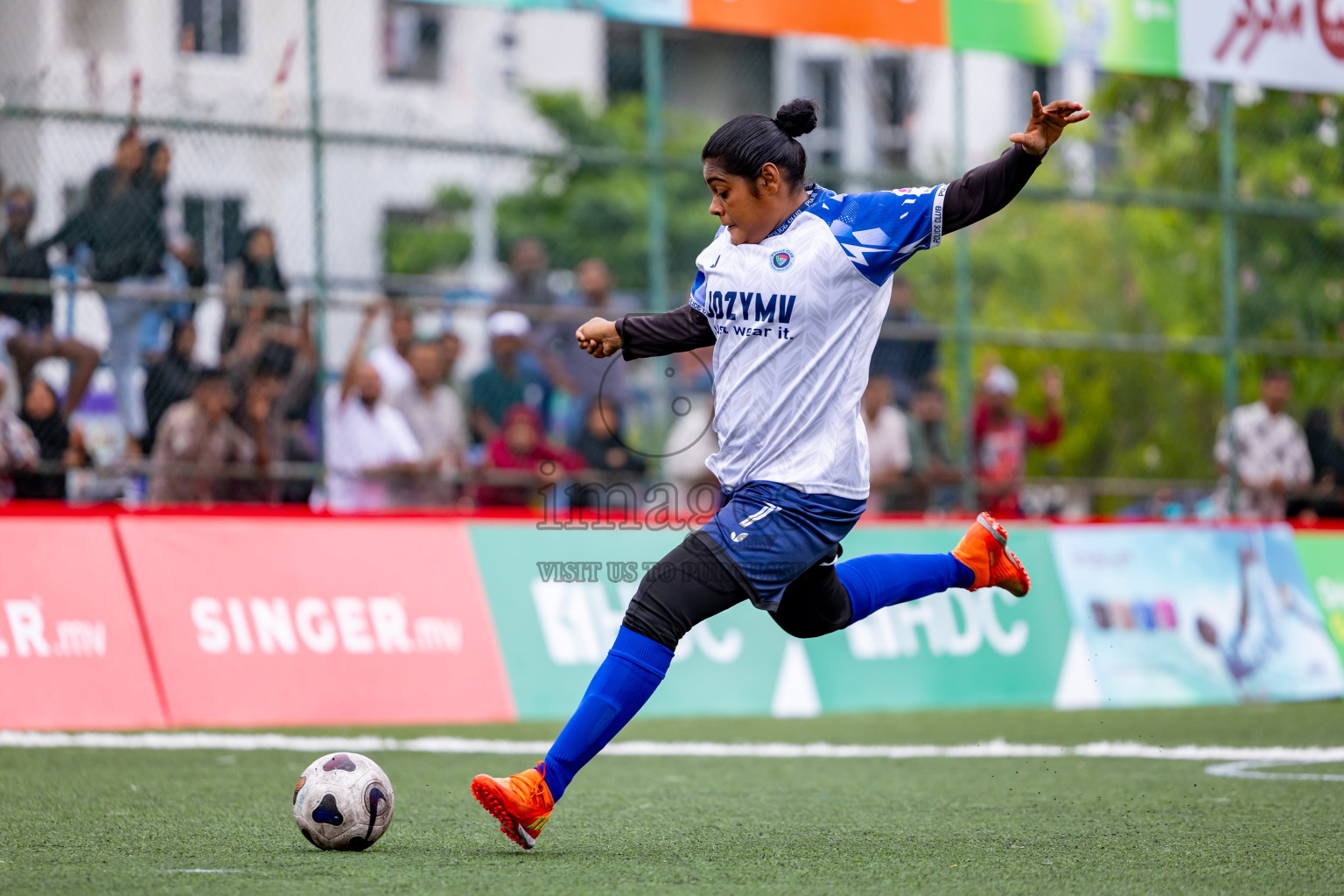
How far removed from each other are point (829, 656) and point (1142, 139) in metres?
8.52

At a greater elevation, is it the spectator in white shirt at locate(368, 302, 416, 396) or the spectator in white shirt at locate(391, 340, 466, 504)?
the spectator in white shirt at locate(368, 302, 416, 396)

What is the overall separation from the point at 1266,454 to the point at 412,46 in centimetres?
1721

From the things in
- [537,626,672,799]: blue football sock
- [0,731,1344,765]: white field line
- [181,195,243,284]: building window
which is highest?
[181,195,243,284]: building window

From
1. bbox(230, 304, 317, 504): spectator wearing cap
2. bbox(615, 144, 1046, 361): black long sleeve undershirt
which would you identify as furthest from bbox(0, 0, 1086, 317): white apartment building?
bbox(615, 144, 1046, 361): black long sleeve undershirt

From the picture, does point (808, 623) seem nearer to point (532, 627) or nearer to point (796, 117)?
point (796, 117)

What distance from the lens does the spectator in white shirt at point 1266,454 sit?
1280 centimetres

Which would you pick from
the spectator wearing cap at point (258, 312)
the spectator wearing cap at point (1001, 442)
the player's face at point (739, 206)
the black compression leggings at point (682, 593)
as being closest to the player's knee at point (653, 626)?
the black compression leggings at point (682, 593)

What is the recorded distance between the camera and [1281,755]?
7441mm

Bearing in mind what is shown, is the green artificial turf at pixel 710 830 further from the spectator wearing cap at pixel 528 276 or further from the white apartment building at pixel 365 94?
the spectator wearing cap at pixel 528 276

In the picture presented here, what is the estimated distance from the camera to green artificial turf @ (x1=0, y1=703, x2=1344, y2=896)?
13.8 feet

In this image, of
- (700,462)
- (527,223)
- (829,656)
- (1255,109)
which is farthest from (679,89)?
(829,656)

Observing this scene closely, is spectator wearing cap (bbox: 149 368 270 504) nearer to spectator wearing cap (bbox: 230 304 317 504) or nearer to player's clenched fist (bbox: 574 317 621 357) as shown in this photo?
spectator wearing cap (bbox: 230 304 317 504)

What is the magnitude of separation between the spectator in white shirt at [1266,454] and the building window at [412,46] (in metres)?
16.4

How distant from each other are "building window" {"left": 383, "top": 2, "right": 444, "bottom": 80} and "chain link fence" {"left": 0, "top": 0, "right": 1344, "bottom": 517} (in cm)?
699
